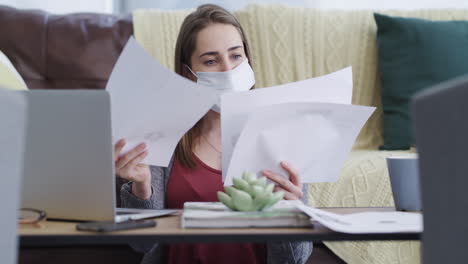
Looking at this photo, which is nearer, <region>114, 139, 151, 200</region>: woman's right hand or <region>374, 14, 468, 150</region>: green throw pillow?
<region>114, 139, 151, 200</region>: woman's right hand

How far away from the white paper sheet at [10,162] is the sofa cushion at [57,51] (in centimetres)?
175

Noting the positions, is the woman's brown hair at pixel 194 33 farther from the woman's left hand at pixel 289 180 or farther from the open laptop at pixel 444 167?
the open laptop at pixel 444 167

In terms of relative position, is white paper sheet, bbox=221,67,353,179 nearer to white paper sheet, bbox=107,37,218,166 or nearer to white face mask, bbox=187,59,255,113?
white paper sheet, bbox=107,37,218,166

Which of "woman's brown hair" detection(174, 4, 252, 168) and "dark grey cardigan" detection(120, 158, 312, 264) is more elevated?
"woman's brown hair" detection(174, 4, 252, 168)

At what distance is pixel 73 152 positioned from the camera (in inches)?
33.3

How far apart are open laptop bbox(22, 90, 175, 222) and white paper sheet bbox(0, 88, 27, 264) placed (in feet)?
0.82

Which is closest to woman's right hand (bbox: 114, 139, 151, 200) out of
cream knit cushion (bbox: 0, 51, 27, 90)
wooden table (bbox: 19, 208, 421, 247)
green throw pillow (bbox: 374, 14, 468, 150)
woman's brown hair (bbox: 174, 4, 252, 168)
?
wooden table (bbox: 19, 208, 421, 247)

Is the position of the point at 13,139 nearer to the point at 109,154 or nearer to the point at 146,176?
the point at 109,154

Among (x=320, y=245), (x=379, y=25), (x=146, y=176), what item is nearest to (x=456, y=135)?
(x=146, y=176)

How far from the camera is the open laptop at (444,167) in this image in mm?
541

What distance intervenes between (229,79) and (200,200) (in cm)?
27

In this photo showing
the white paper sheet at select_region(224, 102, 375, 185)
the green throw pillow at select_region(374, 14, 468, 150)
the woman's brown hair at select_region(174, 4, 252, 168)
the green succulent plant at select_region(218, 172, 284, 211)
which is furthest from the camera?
the green throw pillow at select_region(374, 14, 468, 150)

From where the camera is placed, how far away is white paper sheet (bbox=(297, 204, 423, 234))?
77 cm

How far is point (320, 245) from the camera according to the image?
1879mm
